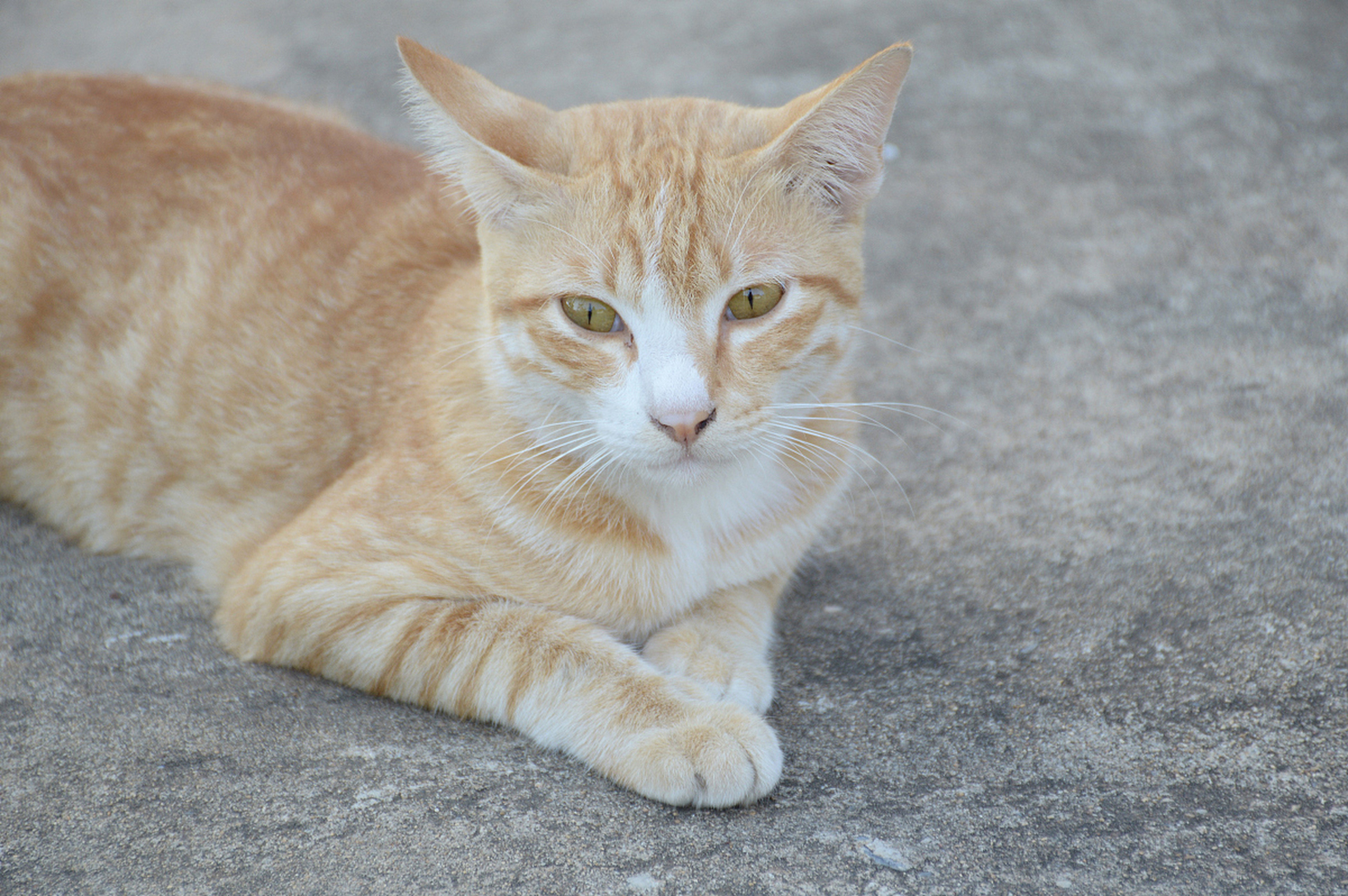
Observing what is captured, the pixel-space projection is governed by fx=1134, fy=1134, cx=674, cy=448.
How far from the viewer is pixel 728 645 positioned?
2.29 metres

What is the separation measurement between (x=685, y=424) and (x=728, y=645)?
591mm

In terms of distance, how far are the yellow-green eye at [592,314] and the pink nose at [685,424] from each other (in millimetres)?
230

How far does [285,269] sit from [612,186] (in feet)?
3.56

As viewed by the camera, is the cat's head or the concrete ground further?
the cat's head

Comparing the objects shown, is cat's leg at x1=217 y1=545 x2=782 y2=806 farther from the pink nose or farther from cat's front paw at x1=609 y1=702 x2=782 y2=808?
the pink nose

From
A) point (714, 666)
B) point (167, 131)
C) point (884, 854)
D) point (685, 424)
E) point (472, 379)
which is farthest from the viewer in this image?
point (167, 131)

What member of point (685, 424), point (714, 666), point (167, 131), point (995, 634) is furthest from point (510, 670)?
point (167, 131)

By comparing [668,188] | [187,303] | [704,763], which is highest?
[668,188]

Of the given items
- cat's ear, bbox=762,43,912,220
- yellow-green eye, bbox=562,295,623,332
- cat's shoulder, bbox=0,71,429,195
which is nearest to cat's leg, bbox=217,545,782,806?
yellow-green eye, bbox=562,295,623,332

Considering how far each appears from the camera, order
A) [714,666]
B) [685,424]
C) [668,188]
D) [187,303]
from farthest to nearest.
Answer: [187,303], [714,666], [668,188], [685,424]

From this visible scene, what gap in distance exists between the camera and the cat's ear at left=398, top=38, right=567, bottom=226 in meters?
2.04

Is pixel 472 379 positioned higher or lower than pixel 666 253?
lower

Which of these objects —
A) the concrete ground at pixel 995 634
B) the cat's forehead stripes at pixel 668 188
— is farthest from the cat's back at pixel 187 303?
the cat's forehead stripes at pixel 668 188

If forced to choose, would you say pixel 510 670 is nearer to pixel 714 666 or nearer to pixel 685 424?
pixel 714 666
